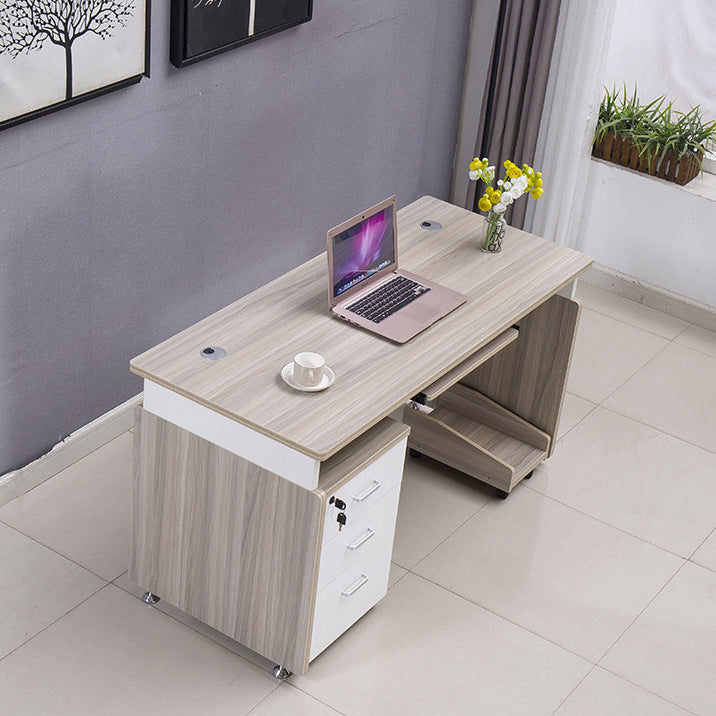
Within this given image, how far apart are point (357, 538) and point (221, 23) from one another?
1.70 metres

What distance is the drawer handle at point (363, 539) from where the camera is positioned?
3307mm

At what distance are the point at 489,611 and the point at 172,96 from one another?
1.87 metres

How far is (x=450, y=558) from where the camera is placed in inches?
154

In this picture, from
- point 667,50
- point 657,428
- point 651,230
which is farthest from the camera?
point 651,230

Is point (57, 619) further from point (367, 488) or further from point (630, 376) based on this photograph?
point (630, 376)

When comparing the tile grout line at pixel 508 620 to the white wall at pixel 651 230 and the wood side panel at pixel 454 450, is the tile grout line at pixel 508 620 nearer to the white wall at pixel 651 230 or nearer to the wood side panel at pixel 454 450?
the wood side panel at pixel 454 450

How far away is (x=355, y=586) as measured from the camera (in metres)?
3.43

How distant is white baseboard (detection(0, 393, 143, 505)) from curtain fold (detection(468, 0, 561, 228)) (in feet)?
6.31

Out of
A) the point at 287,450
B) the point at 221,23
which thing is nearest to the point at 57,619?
the point at 287,450

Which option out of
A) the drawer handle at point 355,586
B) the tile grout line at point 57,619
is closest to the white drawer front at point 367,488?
the drawer handle at point 355,586

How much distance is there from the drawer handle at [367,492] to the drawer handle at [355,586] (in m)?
0.29

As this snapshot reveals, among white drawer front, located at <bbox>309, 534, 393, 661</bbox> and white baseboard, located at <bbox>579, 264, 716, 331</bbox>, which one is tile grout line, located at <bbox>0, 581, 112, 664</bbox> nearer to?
white drawer front, located at <bbox>309, 534, 393, 661</bbox>

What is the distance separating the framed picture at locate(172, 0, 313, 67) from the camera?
380 centimetres

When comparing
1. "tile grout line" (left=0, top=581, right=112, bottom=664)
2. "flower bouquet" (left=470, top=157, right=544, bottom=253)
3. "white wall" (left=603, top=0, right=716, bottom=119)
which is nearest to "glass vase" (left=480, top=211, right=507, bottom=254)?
"flower bouquet" (left=470, top=157, right=544, bottom=253)
